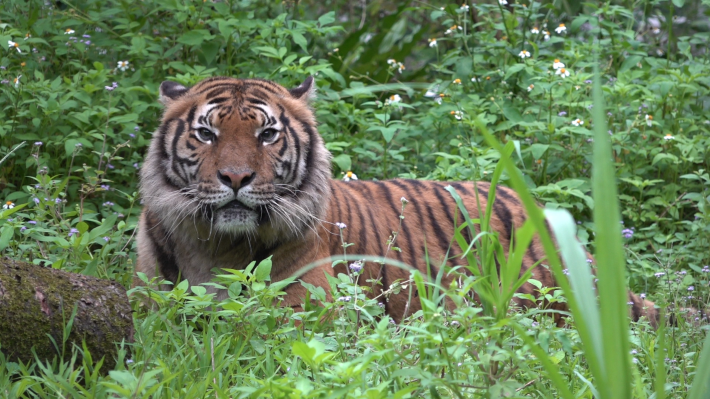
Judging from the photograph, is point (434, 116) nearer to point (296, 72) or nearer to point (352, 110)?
point (352, 110)

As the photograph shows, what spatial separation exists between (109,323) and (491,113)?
347 cm

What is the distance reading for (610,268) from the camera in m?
1.54

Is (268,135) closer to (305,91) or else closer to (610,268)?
(305,91)

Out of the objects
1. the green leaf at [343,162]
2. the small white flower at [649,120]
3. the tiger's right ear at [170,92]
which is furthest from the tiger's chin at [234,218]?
the small white flower at [649,120]

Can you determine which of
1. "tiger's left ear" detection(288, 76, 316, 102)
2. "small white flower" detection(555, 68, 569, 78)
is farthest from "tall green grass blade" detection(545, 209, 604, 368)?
"small white flower" detection(555, 68, 569, 78)

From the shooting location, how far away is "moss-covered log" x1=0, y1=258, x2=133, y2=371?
2.32 meters

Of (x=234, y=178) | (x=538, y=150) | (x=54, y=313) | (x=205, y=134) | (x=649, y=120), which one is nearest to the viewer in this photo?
(x=54, y=313)

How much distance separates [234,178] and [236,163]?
0.08 m

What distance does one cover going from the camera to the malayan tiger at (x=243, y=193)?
10.8ft

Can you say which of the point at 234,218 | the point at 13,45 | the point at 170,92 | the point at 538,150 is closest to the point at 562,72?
the point at 538,150

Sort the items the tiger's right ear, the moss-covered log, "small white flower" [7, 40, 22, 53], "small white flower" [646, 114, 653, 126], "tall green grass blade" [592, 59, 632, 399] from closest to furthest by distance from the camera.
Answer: "tall green grass blade" [592, 59, 632, 399] → the moss-covered log → the tiger's right ear → "small white flower" [7, 40, 22, 53] → "small white flower" [646, 114, 653, 126]

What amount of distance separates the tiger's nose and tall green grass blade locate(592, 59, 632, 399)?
6.14ft

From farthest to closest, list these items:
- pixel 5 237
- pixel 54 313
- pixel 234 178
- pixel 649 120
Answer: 1. pixel 649 120
2. pixel 234 178
3. pixel 5 237
4. pixel 54 313

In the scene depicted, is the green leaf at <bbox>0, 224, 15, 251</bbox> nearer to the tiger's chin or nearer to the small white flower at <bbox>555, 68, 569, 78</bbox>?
the tiger's chin
